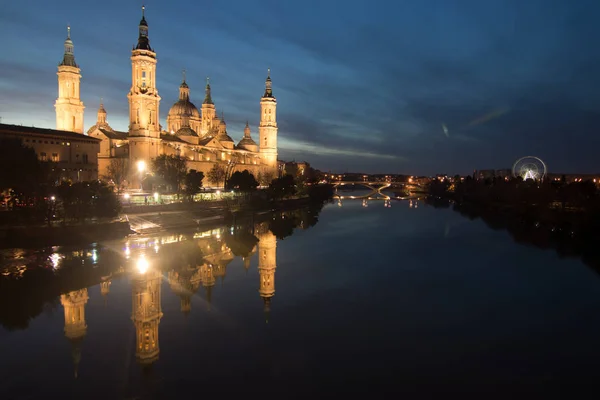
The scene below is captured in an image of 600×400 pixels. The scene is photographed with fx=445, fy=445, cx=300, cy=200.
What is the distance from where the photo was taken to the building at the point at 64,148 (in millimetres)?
29219

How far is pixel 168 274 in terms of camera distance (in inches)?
589

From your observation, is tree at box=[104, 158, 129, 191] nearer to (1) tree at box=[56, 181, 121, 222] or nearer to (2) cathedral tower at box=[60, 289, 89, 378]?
(1) tree at box=[56, 181, 121, 222]

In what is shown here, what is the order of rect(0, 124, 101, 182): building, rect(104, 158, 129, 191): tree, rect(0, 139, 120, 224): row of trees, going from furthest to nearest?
rect(104, 158, 129, 191): tree < rect(0, 124, 101, 182): building < rect(0, 139, 120, 224): row of trees

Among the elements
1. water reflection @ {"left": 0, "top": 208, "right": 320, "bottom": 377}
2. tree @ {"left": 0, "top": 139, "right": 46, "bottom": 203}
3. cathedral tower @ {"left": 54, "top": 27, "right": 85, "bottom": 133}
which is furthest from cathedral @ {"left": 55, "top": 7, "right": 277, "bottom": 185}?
water reflection @ {"left": 0, "top": 208, "right": 320, "bottom": 377}

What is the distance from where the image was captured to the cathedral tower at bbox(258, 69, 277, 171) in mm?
62906

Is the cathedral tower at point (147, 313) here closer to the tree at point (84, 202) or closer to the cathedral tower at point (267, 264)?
the cathedral tower at point (267, 264)

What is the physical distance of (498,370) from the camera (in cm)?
815

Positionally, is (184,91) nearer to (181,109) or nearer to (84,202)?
(181,109)

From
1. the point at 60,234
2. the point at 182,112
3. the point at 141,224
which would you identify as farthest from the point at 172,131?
the point at 60,234

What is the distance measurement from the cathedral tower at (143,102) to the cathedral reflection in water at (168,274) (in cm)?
1786

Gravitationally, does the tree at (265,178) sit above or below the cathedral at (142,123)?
below

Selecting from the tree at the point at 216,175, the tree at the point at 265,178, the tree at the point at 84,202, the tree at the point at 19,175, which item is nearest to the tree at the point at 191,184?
the tree at the point at 84,202

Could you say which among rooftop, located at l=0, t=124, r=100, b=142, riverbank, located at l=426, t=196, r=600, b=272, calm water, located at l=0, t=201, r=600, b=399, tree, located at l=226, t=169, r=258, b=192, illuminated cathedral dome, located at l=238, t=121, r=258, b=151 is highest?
illuminated cathedral dome, located at l=238, t=121, r=258, b=151

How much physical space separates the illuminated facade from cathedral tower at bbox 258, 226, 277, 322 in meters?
18.6
